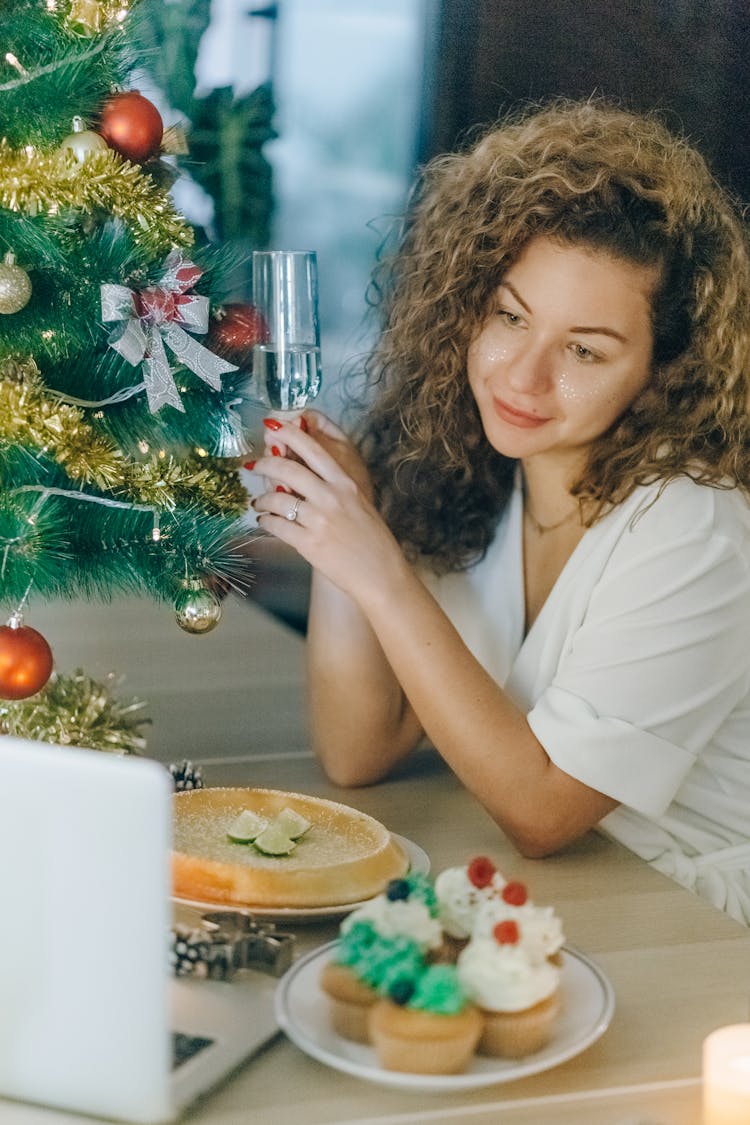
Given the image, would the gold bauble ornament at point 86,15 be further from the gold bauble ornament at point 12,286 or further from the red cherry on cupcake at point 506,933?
the red cherry on cupcake at point 506,933

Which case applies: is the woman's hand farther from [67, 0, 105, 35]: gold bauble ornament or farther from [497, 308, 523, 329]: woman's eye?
[67, 0, 105, 35]: gold bauble ornament

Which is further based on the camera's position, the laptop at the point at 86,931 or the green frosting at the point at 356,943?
the green frosting at the point at 356,943

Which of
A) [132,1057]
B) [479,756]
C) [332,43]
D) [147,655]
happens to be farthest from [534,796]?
[332,43]

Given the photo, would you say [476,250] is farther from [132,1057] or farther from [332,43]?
[132,1057]

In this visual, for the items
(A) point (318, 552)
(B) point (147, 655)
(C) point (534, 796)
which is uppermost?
(A) point (318, 552)

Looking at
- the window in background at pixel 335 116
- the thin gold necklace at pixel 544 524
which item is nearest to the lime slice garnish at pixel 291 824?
the thin gold necklace at pixel 544 524

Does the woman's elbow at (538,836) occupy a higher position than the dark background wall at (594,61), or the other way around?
the dark background wall at (594,61)

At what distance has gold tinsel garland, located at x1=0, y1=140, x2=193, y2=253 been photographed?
109 centimetres

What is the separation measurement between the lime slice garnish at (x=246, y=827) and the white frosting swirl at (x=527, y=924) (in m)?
0.29

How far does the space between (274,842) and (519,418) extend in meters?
0.57

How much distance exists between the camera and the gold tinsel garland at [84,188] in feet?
3.57

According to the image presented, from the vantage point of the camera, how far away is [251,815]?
43.6 inches

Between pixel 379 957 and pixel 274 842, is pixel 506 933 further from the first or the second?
pixel 274 842

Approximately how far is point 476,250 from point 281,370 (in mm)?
356
